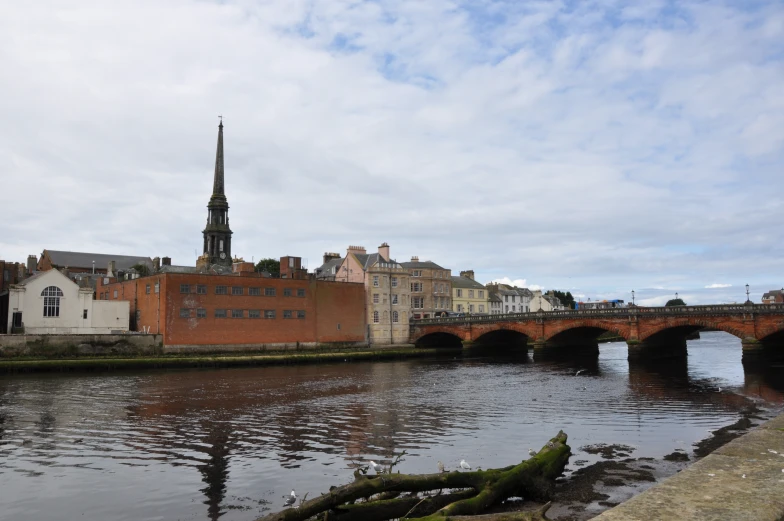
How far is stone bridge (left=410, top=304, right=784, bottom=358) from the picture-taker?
5006 centimetres

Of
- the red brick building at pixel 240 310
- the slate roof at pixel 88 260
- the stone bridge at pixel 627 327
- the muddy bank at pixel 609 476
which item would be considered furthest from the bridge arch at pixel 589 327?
the slate roof at pixel 88 260

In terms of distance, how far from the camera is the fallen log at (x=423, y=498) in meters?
9.25

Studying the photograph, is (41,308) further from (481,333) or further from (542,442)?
(542,442)

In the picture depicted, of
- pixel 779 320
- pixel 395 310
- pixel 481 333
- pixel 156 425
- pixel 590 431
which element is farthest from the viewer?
pixel 395 310

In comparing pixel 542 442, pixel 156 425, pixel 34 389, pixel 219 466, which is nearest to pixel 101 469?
pixel 219 466

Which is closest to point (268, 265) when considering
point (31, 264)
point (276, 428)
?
point (31, 264)

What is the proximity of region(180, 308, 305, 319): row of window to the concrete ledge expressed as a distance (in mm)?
53433

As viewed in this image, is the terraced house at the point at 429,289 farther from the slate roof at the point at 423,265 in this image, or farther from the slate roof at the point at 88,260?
the slate roof at the point at 88,260

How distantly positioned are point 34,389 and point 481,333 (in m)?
48.5

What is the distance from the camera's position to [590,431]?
67.1 feet

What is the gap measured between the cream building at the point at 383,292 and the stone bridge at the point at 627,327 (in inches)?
115

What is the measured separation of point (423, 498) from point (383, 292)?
2558 inches

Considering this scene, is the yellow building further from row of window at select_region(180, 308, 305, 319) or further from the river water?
the river water

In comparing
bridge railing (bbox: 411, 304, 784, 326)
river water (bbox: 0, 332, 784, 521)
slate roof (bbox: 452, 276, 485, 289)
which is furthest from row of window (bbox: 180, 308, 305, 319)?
slate roof (bbox: 452, 276, 485, 289)
